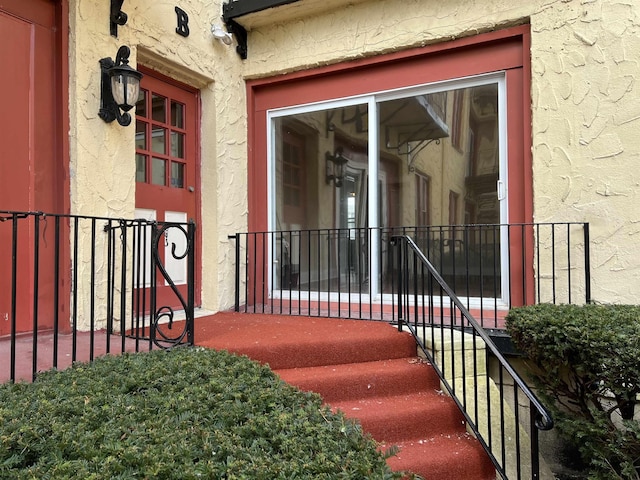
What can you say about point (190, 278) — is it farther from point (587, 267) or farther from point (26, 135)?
point (587, 267)

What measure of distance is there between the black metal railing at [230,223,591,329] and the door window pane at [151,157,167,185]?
2.86ft

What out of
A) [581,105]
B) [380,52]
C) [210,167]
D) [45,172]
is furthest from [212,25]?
[581,105]

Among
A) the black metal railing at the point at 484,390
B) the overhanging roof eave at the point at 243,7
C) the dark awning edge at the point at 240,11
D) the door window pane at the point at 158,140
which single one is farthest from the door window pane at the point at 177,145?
the black metal railing at the point at 484,390

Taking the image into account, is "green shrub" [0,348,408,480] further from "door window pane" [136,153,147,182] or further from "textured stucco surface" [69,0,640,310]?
"door window pane" [136,153,147,182]

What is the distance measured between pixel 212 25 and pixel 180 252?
229cm

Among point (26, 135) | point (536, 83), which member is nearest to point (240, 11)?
point (26, 135)

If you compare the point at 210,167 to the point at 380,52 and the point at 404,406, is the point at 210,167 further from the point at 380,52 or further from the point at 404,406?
the point at 404,406

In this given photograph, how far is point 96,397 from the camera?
1.75 meters

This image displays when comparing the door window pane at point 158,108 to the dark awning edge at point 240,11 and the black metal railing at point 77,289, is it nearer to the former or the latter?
the dark awning edge at point 240,11

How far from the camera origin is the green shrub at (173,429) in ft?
4.23

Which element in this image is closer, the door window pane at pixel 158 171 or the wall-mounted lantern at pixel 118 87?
the wall-mounted lantern at pixel 118 87

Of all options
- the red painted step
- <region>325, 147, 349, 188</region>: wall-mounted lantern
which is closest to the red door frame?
<region>325, 147, 349, 188</region>: wall-mounted lantern

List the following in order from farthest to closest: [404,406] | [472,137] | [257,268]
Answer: [257,268] → [472,137] → [404,406]

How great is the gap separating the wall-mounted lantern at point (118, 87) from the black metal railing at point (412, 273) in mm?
1564
